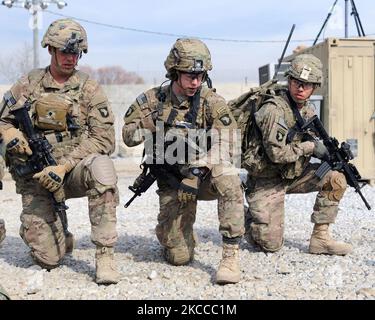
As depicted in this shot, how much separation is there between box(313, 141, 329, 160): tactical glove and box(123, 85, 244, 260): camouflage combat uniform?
96 centimetres

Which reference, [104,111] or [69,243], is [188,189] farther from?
[69,243]

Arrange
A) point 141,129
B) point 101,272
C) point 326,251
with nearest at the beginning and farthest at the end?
point 101,272, point 141,129, point 326,251

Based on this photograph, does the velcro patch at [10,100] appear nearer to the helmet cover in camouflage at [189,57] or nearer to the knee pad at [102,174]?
the knee pad at [102,174]

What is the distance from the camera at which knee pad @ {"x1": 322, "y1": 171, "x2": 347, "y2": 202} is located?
4852 millimetres

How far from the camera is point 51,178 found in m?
4.03

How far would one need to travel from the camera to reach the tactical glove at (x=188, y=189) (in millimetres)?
4121

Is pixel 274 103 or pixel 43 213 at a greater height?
pixel 274 103

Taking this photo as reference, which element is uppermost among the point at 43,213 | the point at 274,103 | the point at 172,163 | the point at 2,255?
the point at 274,103

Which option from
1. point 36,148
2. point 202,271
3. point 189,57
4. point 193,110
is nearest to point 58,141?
point 36,148

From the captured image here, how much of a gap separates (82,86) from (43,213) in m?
1.02

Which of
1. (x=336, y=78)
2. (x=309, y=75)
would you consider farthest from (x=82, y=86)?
(x=336, y=78)

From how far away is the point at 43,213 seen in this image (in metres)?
4.43

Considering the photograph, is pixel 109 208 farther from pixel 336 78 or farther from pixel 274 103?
pixel 336 78

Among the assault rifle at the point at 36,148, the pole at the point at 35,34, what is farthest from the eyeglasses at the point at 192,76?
the pole at the point at 35,34
